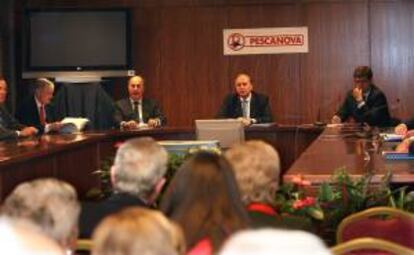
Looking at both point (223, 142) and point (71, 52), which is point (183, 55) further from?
point (223, 142)

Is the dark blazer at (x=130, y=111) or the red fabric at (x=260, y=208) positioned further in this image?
the dark blazer at (x=130, y=111)

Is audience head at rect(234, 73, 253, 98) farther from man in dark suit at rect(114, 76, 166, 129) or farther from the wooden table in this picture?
the wooden table

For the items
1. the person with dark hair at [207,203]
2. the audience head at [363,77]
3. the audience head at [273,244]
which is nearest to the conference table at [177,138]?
the audience head at [363,77]

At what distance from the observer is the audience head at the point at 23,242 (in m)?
1.05

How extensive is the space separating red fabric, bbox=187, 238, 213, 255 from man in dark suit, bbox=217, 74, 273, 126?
684cm

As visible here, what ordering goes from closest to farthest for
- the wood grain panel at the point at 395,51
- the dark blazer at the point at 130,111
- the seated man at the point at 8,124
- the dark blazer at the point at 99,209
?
the dark blazer at the point at 99,209, the seated man at the point at 8,124, the dark blazer at the point at 130,111, the wood grain panel at the point at 395,51

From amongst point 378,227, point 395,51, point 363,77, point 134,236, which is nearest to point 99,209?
point 378,227

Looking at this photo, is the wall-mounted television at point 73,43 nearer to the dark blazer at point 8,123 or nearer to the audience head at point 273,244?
the dark blazer at point 8,123

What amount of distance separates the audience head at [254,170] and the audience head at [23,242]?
125 cm

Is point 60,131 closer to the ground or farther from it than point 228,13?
closer to the ground

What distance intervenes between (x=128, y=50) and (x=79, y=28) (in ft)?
2.18

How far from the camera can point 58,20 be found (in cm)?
960

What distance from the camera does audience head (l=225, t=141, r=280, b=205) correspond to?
2.33 m

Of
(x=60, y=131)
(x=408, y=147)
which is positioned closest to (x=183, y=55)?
(x=60, y=131)
